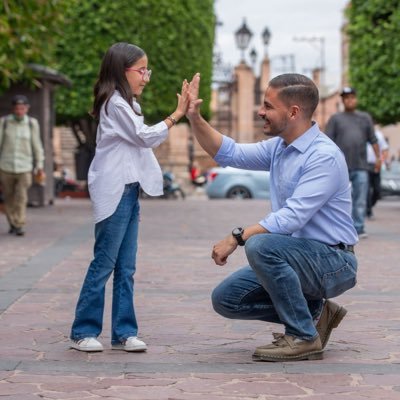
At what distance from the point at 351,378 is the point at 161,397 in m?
1.02

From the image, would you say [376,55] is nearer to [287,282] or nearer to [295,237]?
[295,237]

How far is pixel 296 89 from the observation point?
669 cm

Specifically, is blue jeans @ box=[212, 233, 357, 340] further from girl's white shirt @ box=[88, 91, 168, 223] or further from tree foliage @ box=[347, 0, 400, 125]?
tree foliage @ box=[347, 0, 400, 125]

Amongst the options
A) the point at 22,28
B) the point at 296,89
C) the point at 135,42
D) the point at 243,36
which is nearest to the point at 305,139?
the point at 296,89

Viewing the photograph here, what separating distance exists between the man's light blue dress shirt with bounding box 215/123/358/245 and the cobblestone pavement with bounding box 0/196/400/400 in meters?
0.71

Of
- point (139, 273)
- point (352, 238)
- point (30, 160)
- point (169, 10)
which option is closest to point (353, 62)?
point (169, 10)

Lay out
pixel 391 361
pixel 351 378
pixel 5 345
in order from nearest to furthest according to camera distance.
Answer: pixel 351 378 → pixel 391 361 → pixel 5 345

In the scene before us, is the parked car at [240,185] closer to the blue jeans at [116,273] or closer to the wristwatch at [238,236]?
the blue jeans at [116,273]

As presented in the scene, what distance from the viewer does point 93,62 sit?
3531 cm

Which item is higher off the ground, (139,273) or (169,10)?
(169,10)

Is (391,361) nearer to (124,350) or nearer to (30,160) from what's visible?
(124,350)

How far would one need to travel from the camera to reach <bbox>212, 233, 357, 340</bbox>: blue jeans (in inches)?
257

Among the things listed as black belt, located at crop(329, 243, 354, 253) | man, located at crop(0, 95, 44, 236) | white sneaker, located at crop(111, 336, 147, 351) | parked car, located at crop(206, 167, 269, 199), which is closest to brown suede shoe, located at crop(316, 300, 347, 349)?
black belt, located at crop(329, 243, 354, 253)

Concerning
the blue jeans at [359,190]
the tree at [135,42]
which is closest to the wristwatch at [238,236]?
the blue jeans at [359,190]
